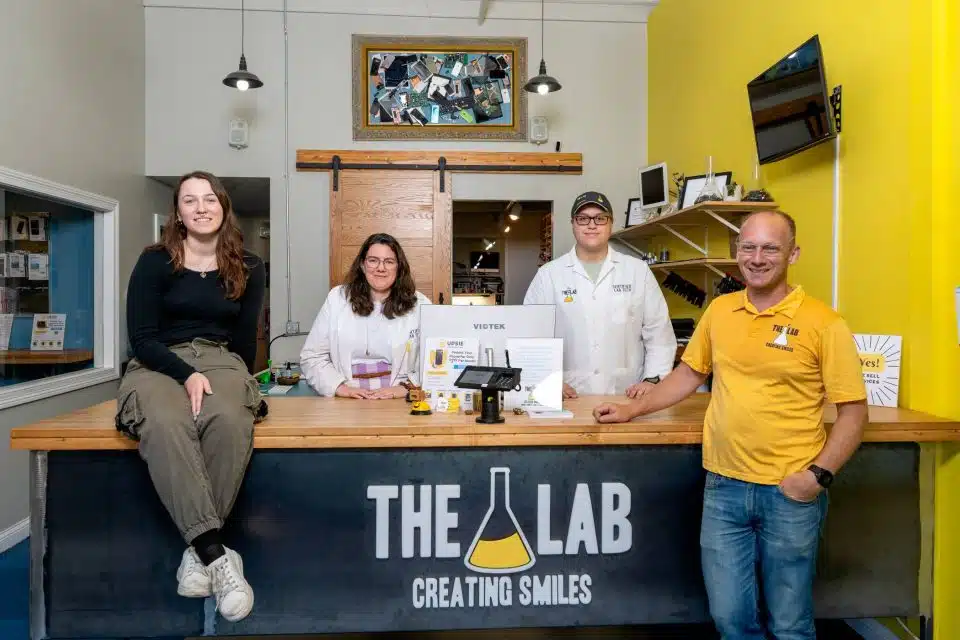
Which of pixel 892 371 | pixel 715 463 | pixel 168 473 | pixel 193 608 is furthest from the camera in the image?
pixel 892 371

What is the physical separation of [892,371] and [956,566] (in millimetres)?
647

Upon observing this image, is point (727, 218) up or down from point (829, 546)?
up

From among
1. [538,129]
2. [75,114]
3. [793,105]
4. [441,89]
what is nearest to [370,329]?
[793,105]

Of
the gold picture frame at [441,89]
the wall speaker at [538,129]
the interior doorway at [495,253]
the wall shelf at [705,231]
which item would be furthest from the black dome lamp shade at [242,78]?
the interior doorway at [495,253]

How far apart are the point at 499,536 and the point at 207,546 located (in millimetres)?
838

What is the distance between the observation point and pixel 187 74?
500cm

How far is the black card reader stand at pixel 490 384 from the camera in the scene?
1.84m

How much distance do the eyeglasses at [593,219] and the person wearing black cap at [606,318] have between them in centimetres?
12

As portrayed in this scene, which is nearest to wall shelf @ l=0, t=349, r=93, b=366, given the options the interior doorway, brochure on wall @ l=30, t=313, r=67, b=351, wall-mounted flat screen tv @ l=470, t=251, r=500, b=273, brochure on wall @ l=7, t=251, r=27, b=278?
brochure on wall @ l=30, t=313, r=67, b=351

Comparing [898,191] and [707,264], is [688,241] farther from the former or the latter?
[898,191]

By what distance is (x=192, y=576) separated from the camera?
1.64 m

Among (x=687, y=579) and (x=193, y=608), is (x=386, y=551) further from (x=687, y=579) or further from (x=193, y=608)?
(x=687, y=579)

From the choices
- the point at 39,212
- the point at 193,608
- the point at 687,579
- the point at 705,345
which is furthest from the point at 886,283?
the point at 39,212

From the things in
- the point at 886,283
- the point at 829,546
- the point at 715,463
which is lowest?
the point at 829,546
